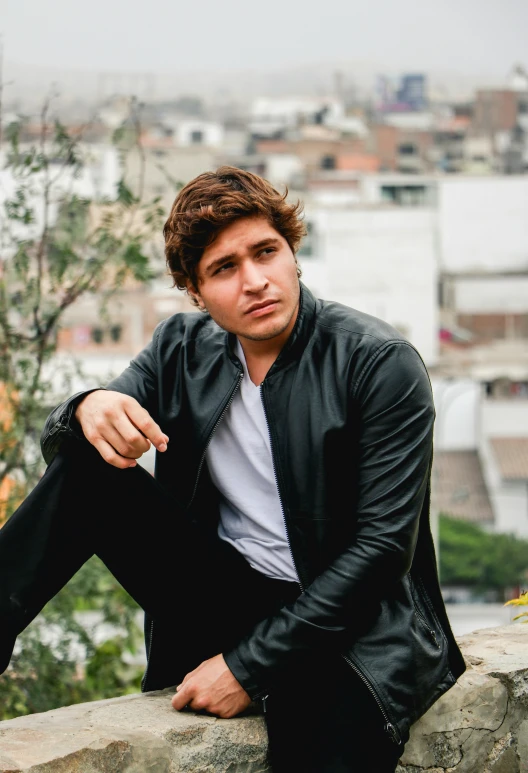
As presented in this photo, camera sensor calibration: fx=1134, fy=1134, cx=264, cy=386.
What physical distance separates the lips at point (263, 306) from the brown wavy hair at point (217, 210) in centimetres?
13

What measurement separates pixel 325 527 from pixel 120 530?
354mm

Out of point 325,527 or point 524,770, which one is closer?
point 325,527

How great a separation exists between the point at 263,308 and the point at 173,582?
508 mm

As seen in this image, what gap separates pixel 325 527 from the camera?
6.41 ft

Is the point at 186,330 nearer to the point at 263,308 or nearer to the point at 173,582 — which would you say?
the point at 263,308

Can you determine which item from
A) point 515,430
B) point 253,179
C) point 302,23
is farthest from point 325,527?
point 302,23

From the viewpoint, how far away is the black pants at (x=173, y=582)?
1.87 m

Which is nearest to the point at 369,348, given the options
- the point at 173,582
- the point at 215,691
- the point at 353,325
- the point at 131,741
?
the point at 353,325

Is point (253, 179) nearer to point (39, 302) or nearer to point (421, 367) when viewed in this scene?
point (421, 367)

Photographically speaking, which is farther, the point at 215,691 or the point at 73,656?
the point at 73,656

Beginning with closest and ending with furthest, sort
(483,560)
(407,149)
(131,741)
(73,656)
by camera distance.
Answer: (131,741), (73,656), (483,560), (407,149)

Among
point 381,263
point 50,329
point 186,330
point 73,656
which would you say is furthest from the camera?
point 381,263

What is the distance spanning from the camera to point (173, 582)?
1995mm

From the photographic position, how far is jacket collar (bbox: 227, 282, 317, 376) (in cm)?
202
